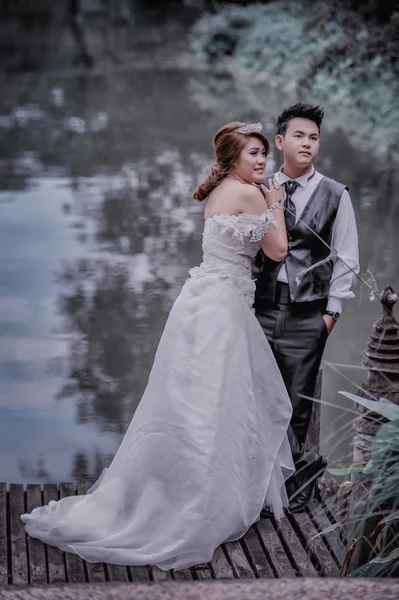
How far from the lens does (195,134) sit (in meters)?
17.1

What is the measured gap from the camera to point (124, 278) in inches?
380

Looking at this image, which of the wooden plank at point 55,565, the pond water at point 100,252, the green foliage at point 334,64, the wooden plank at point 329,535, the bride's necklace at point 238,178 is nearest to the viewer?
the wooden plank at point 55,565

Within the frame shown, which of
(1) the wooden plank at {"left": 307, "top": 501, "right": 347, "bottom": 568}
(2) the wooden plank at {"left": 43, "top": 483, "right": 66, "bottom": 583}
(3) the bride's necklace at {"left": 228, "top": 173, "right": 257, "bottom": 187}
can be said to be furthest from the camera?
(3) the bride's necklace at {"left": 228, "top": 173, "right": 257, "bottom": 187}

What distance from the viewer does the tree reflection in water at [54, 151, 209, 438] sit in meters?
7.16

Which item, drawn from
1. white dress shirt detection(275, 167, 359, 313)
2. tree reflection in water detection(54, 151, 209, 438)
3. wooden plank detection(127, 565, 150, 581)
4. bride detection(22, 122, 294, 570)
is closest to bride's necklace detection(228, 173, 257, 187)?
bride detection(22, 122, 294, 570)

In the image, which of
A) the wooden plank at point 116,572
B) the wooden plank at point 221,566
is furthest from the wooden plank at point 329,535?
the wooden plank at point 116,572

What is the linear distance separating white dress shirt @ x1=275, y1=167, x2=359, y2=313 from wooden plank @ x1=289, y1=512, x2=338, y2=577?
909mm

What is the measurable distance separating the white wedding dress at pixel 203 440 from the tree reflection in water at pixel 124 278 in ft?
5.29

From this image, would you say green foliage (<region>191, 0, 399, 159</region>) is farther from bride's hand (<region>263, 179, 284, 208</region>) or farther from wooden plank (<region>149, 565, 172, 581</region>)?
wooden plank (<region>149, 565, 172, 581</region>)

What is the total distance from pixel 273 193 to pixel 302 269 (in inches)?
13.6

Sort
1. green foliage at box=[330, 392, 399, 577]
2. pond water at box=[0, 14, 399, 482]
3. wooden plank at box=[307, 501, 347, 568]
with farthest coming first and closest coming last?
pond water at box=[0, 14, 399, 482] → wooden plank at box=[307, 501, 347, 568] → green foliage at box=[330, 392, 399, 577]

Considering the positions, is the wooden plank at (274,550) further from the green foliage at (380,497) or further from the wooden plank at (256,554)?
the green foliage at (380,497)

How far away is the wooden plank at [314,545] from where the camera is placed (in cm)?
391

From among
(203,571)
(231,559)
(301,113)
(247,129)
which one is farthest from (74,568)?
(301,113)
